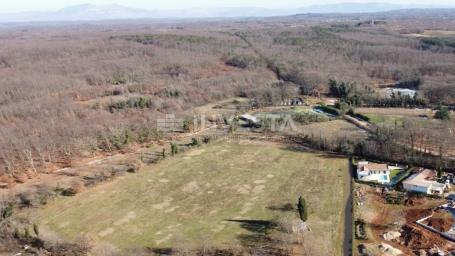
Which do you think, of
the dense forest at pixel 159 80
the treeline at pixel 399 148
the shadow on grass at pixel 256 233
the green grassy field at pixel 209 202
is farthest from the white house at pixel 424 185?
the shadow on grass at pixel 256 233

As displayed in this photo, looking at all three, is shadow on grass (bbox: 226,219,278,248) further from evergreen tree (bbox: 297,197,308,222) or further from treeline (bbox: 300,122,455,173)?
treeline (bbox: 300,122,455,173)

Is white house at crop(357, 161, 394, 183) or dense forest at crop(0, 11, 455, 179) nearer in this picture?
white house at crop(357, 161, 394, 183)

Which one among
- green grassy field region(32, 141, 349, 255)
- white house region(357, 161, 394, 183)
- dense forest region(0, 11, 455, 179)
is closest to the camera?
green grassy field region(32, 141, 349, 255)

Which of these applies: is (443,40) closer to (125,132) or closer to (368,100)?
(368,100)

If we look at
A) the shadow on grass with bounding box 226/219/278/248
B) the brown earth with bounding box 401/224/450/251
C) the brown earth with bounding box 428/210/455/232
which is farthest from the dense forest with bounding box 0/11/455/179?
the shadow on grass with bounding box 226/219/278/248

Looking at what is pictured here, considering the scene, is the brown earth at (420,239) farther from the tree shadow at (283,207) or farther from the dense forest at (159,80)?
the dense forest at (159,80)

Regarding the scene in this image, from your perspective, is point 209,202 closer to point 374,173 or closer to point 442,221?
point 374,173
